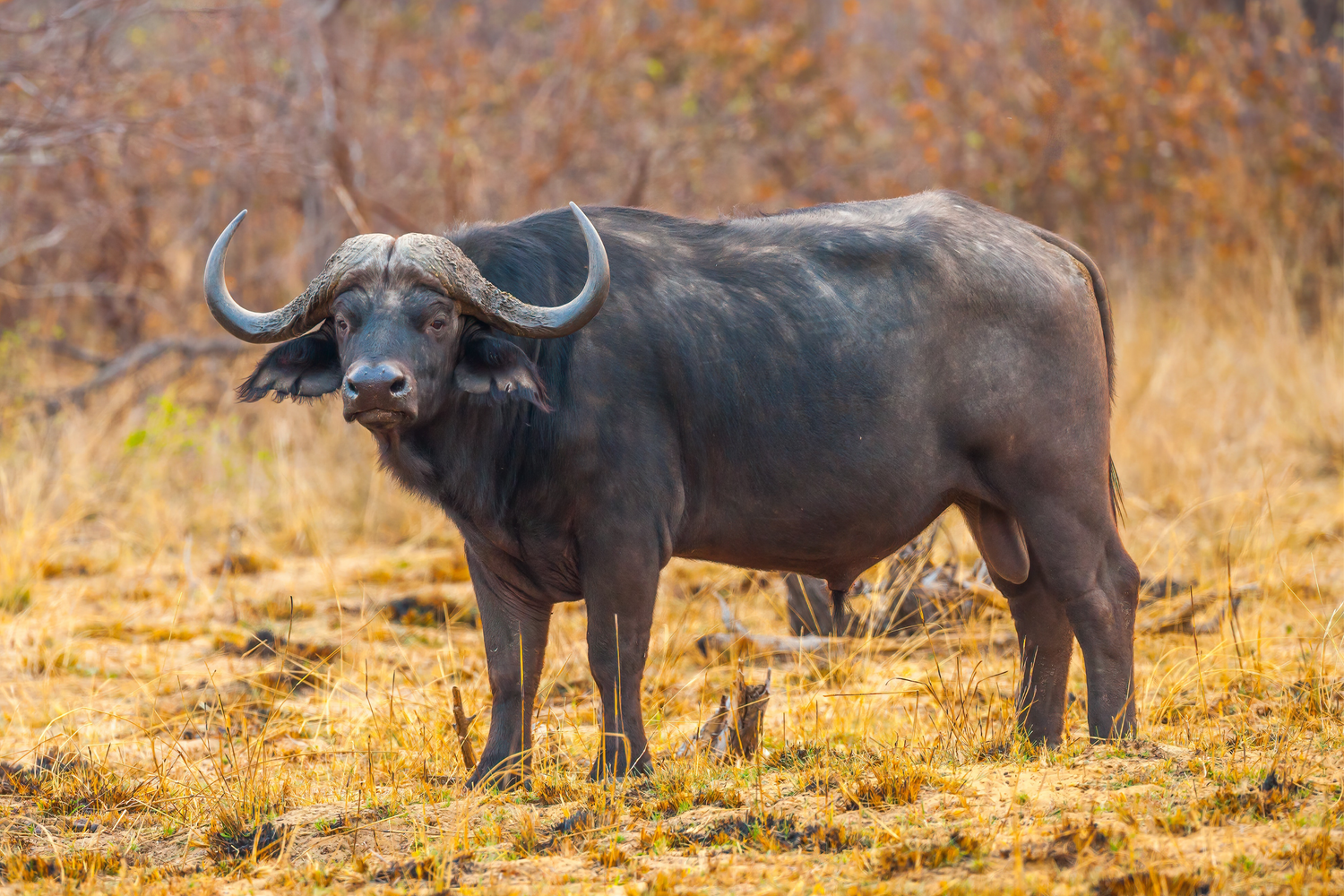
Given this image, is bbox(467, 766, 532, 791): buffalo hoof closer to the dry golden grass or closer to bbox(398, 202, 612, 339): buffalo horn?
the dry golden grass

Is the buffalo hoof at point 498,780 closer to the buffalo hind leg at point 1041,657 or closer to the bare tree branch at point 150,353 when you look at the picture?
the buffalo hind leg at point 1041,657

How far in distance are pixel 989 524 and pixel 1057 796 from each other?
4.29 ft

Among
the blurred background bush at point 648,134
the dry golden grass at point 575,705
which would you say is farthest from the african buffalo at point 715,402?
the blurred background bush at point 648,134

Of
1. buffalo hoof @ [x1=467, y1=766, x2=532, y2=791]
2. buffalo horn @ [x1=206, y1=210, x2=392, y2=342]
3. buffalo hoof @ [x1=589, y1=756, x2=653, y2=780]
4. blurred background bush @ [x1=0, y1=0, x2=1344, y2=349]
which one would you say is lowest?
buffalo hoof @ [x1=467, y1=766, x2=532, y2=791]

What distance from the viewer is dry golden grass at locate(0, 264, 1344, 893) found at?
3.56 m

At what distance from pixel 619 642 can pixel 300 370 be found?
133 centimetres

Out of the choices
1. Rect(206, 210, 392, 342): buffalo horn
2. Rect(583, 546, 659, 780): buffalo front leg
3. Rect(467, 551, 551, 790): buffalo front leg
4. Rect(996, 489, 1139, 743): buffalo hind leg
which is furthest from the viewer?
Rect(996, 489, 1139, 743): buffalo hind leg

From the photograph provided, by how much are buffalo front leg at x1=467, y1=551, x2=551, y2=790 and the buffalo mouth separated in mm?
807

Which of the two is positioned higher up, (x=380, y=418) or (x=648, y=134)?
(x=648, y=134)

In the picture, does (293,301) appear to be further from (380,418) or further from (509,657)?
(509,657)

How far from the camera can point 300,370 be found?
4.36 m

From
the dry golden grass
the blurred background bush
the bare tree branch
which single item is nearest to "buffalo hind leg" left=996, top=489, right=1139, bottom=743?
the dry golden grass

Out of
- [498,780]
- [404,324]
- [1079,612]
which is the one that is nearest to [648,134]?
[1079,612]

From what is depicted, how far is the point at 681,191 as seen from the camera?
12.5 metres
